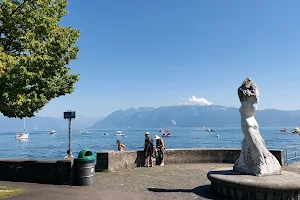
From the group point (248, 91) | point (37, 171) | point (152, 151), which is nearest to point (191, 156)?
point (152, 151)

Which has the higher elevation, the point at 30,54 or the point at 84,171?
the point at 30,54

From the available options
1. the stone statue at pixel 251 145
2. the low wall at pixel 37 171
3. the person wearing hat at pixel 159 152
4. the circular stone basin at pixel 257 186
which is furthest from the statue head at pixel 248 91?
the low wall at pixel 37 171

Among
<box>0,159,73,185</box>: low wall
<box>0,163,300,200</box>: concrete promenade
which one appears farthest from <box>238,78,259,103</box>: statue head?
<box>0,159,73,185</box>: low wall

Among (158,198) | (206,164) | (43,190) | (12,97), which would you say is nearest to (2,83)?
(12,97)

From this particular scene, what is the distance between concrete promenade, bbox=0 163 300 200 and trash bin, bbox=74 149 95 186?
14.8 inches

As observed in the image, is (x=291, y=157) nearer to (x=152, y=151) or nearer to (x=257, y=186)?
(x=152, y=151)

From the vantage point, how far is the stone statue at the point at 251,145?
31.9 feet

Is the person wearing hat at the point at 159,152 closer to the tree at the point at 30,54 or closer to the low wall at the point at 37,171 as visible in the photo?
the low wall at the point at 37,171

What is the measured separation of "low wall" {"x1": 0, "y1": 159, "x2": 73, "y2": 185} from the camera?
38.7 feet

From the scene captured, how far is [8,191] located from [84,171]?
255cm

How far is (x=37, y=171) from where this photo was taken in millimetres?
12242

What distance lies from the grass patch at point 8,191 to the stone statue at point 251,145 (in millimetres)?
7169

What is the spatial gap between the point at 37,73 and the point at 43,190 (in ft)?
12.9

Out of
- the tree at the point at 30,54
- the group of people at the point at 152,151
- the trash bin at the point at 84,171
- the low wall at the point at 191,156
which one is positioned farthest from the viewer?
the group of people at the point at 152,151
